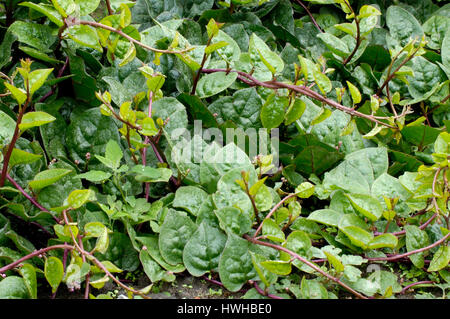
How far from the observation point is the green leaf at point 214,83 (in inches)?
71.1

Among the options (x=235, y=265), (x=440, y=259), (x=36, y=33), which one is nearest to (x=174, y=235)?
(x=235, y=265)

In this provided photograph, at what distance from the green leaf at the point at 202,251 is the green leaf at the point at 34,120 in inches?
19.7

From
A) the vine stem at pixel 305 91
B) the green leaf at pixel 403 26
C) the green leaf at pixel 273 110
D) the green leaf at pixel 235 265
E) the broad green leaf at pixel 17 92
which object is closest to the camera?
the broad green leaf at pixel 17 92

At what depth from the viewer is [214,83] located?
183 centimetres

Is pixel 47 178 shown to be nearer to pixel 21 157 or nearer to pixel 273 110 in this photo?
pixel 21 157

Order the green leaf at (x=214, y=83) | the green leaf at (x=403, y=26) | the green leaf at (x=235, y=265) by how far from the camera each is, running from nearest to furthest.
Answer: the green leaf at (x=235, y=265) → the green leaf at (x=214, y=83) → the green leaf at (x=403, y=26)

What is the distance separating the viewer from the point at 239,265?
1.41m

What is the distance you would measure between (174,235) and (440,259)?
751 millimetres

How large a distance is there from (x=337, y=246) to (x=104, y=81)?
963 millimetres

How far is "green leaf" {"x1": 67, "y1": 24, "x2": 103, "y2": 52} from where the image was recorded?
64.9 inches

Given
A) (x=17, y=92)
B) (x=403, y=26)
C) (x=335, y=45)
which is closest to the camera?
(x=17, y=92)

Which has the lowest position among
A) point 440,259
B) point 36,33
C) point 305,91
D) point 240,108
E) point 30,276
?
point 440,259

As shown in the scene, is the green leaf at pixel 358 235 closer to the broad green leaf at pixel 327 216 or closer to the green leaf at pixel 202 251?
the broad green leaf at pixel 327 216

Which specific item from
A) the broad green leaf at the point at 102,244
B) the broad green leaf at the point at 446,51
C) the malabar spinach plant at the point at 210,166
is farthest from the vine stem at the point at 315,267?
the broad green leaf at the point at 446,51
